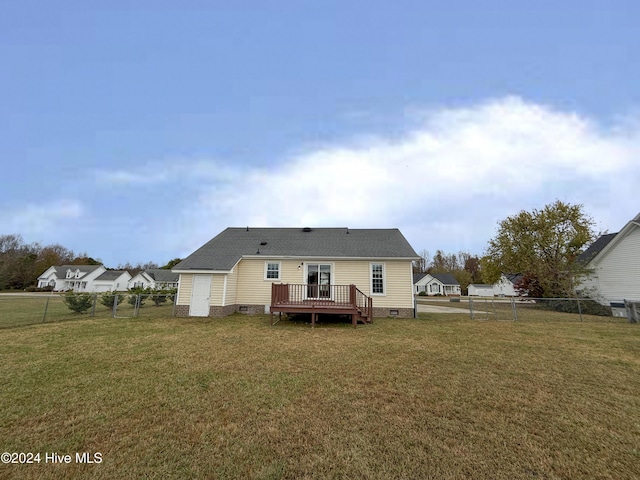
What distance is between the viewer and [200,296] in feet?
44.8

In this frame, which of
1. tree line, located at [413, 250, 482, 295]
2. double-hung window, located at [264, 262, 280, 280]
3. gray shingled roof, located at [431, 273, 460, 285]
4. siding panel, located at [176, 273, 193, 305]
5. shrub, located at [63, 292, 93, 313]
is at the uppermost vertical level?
tree line, located at [413, 250, 482, 295]

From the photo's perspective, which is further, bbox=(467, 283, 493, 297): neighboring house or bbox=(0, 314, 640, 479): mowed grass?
bbox=(467, 283, 493, 297): neighboring house

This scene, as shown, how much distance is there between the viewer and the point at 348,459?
285 cm

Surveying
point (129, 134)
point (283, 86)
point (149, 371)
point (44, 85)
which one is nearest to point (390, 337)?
point (149, 371)

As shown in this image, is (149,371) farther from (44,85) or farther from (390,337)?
(44,85)

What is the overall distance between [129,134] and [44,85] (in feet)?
14.0

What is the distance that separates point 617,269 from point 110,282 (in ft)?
233

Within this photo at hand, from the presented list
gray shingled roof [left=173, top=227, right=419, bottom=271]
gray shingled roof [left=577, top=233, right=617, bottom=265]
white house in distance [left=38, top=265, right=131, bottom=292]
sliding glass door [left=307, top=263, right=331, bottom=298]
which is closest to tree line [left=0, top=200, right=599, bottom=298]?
gray shingled roof [left=577, top=233, right=617, bottom=265]

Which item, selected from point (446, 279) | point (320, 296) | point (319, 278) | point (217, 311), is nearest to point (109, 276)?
point (217, 311)

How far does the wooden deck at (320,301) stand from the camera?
37.1 feet

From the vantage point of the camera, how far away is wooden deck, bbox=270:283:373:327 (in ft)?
37.1

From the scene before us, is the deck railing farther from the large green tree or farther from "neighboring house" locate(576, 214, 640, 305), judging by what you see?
the large green tree

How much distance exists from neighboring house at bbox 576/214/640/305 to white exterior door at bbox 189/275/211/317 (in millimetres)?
24418

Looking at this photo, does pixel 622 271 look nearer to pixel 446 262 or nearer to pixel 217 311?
pixel 217 311
